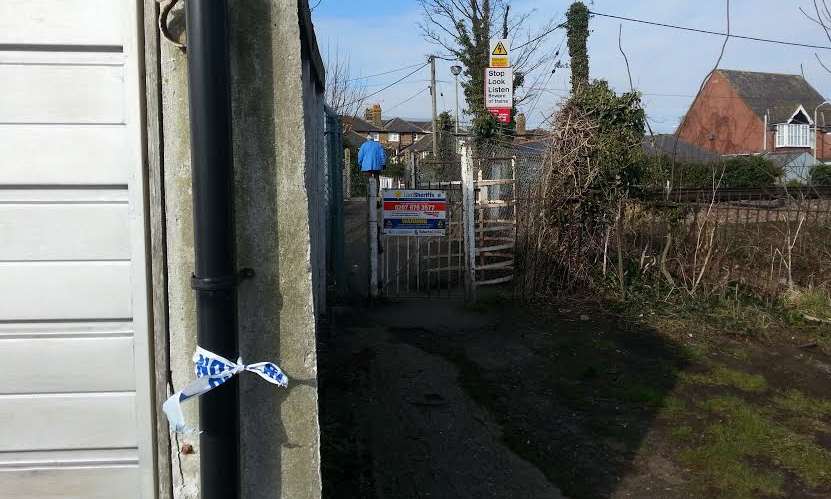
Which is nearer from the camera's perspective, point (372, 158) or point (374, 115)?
point (372, 158)

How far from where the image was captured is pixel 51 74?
240cm

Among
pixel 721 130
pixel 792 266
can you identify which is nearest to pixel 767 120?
pixel 721 130

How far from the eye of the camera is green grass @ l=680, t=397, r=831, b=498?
4.75 m

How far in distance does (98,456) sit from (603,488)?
3297mm

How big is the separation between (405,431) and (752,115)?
5503 centimetres

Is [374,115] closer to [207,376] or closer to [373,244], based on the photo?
[373,244]

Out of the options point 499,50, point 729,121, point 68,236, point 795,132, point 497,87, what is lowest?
point 68,236

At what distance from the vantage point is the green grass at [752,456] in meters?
4.75

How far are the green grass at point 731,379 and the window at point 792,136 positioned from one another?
5247cm

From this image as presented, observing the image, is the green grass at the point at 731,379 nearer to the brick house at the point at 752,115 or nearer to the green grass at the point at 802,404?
the green grass at the point at 802,404

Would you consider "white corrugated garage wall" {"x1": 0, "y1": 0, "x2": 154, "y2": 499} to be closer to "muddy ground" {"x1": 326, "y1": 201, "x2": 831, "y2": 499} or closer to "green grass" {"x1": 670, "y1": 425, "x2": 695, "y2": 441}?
"muddy ground" {"x1": 326, "y1": 201, "x2": 831, "y2": 499}

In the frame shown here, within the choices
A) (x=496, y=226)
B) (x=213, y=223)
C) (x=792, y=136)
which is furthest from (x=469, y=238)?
(x=792, y=136)

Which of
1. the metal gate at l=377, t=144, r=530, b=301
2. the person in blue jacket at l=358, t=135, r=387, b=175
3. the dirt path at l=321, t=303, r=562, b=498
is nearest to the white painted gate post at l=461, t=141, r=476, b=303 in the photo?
the metal gate at l=377, t=144, r=530, b=301

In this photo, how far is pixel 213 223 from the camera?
2234 mm
